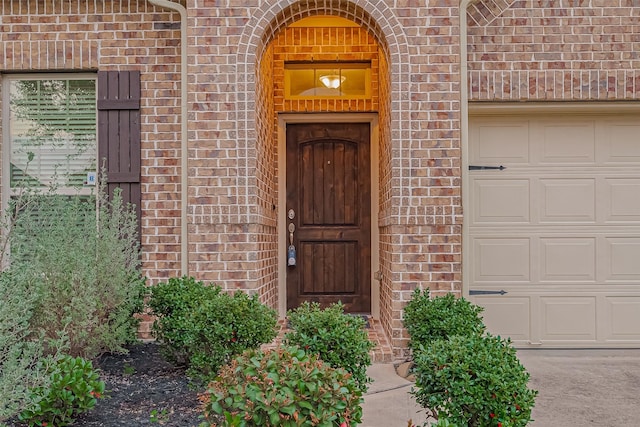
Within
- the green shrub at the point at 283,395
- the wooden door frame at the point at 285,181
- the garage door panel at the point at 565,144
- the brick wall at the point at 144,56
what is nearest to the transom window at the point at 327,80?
the wooden door frame at the point at 285,181

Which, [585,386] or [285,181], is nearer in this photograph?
[585,386]

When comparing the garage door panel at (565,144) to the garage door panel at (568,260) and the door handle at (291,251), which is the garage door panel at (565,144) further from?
the door handle at (291,251)

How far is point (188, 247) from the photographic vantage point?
4.80 meters

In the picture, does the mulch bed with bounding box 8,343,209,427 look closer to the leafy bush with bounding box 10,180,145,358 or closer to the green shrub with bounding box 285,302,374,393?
the leafy bush with bounding box 10,180,145,358

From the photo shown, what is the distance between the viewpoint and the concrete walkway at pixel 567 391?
348 cm

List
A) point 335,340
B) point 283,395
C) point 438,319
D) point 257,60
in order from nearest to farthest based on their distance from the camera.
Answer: point 283,395 → point 335,340 → point 438,319 → point 257,60

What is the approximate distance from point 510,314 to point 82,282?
3783 mm

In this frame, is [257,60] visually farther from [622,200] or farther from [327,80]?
[622,200]

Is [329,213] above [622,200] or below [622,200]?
below

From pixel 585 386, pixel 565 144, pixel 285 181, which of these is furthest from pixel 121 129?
pixel 585 386

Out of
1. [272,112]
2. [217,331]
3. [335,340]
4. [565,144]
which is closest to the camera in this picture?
[335,340]

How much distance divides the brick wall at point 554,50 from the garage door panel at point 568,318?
74.4 inches

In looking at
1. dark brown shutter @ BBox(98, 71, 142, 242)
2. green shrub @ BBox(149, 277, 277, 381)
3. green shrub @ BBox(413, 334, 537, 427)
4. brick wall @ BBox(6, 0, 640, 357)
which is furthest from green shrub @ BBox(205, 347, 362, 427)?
dark brown shutter @ BBox(98, 71, 142, 242)

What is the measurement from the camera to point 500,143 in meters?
5.31
